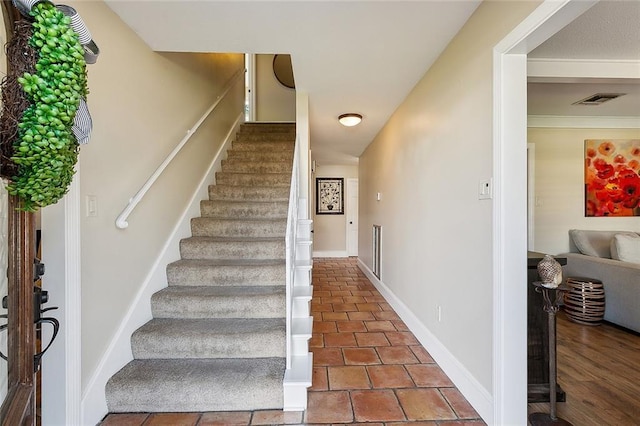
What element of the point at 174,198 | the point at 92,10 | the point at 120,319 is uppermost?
the point at 92,10

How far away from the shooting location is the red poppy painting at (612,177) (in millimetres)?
3635

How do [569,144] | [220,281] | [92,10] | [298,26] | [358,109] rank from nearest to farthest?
[92,10] < [298,26] < [220,281] < [358,109] < [569,144]

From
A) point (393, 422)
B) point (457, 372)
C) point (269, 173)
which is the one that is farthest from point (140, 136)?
point (457, 372)

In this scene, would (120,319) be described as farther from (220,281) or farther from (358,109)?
(358,109)

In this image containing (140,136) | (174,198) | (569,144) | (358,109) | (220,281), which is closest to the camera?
(140,136)

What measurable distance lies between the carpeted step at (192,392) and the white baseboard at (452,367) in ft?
3.74

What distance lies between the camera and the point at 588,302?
2896mm

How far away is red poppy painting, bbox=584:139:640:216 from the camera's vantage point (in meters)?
3.63

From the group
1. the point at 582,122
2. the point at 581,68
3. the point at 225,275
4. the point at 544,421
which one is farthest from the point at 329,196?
the point at 544,421

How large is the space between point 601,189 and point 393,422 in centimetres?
410

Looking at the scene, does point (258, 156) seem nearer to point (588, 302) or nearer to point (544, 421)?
point (544, 421)

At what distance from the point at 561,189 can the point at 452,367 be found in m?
3.12

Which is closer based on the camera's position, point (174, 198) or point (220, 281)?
point (220, 281)

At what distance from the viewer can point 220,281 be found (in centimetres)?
239
